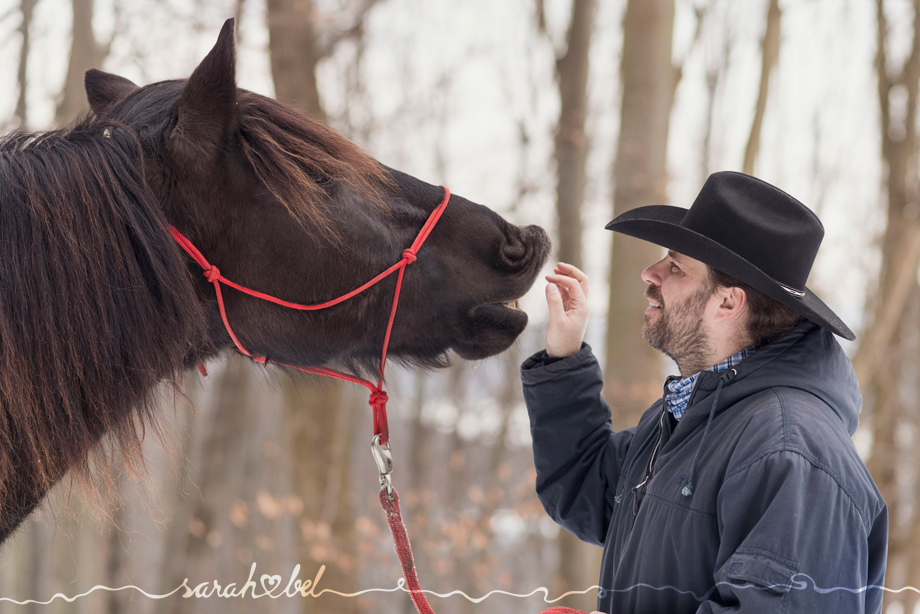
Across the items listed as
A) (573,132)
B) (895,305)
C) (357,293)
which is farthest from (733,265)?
(895,305)

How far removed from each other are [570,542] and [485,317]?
469 cm

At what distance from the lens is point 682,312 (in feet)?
6.10

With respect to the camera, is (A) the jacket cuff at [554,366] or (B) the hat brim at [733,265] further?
(A) the jacket cuff at [554,366]

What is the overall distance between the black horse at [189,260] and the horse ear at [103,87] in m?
0.01

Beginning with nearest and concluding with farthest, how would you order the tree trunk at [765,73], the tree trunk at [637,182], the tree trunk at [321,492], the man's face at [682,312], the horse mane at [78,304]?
the horse mane at [78,304] → the man's face at [682,312] → the tree trunk at [637,182] → the tree trunk at [321,492] → the tree trunk at [765,73]

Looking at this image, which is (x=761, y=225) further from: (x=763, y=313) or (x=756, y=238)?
(x=763, y=313)

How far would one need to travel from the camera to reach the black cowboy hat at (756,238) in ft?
5.48

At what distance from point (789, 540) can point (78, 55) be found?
19.7 feet

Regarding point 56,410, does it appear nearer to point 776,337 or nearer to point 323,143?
point 323,143

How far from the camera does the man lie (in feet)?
4.40

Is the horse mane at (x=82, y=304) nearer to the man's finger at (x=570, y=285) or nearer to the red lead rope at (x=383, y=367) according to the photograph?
the red lead rope at (x=383, y=367)

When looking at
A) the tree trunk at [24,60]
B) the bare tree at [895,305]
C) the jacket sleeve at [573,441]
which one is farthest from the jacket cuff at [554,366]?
the bare tree at [895,305]

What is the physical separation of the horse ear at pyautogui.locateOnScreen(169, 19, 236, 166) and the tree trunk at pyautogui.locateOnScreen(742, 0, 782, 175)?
5.59 meters

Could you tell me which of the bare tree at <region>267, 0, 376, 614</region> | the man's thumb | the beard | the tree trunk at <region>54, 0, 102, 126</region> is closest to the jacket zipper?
the beard
